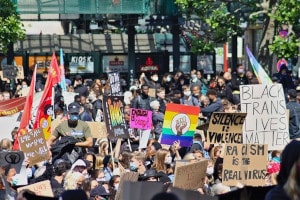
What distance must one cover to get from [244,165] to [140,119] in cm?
698

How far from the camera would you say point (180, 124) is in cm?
1814

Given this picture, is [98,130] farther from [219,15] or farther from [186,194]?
[219,15]

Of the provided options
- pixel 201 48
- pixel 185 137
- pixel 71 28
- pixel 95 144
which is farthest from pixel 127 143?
pixel 71 28

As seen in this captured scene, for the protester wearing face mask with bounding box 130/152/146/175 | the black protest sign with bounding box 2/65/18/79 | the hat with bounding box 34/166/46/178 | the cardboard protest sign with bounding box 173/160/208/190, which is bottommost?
the black protest sign with bounding box 2/65/18/79

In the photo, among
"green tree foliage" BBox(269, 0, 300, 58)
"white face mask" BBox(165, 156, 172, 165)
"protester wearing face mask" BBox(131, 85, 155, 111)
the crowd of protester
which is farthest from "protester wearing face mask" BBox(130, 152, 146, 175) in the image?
"green tree foliage" BBox(269, 0, 300, 58)

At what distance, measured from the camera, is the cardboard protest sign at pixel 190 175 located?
1159 centimetres

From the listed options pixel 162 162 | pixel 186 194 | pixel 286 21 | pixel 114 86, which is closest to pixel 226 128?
pixel 162 162

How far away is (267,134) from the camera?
52.0ft

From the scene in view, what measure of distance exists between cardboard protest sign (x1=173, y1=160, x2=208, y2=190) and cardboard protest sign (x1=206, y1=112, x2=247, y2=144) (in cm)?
357

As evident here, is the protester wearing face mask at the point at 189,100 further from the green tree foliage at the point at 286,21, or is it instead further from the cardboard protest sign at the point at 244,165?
the cardboard protest sign at the point at 244,165

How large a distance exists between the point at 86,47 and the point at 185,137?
95.9 feet

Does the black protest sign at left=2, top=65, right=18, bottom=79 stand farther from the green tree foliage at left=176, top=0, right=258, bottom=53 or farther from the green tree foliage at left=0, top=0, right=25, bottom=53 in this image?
the green tree foliage at left=176, top=0, right=258, bottom=53

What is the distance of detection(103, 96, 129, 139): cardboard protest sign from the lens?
1850 cm

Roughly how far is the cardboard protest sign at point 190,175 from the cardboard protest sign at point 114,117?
6.24 meters
